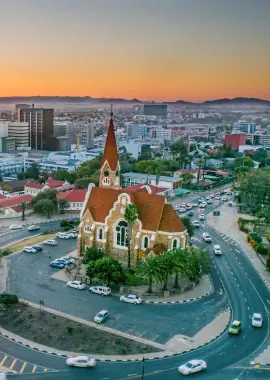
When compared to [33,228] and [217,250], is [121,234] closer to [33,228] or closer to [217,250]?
[217,250]

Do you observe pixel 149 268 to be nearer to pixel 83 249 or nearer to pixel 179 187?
pixel 83 249

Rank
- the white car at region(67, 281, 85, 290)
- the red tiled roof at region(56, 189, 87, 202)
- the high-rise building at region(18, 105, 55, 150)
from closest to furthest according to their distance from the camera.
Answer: the white car at region(67, 281, 85, 290) < the red tiled roof at region(56, 189, 87, 202) < the high-rise building at region(18, 105, 55, 150)

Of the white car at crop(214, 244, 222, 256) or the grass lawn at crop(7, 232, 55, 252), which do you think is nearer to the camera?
the white car at crop(214, 244, 222, 256)

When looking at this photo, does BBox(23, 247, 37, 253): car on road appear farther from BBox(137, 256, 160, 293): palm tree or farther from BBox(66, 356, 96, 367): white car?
BBox(66, 356, 96, 367): white car

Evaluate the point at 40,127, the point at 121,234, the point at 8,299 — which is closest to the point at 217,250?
the point at 121,234

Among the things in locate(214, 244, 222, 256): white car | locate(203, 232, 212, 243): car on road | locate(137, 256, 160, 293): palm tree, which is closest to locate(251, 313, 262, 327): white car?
locate(137, 256, 160, 293): palm tree

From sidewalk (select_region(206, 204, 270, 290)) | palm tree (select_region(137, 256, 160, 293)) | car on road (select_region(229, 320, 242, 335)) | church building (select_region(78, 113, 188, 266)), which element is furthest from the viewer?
sidewalk (select_region(206, 204, 270, 290))

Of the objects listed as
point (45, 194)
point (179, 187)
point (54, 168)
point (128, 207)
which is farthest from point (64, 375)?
point (54, 168)
